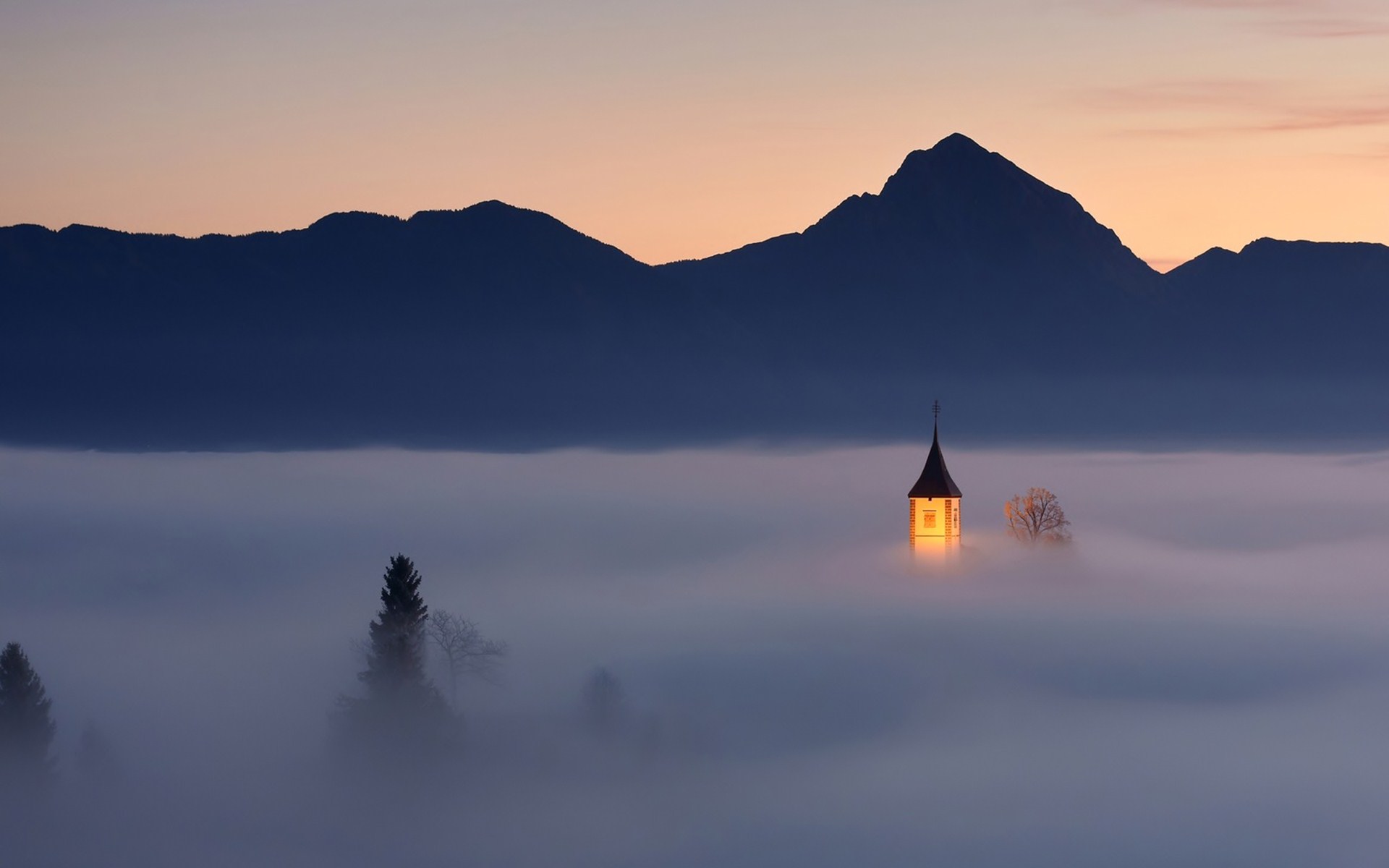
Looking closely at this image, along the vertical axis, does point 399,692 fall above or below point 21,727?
above

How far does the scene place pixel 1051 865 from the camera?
93.5 m

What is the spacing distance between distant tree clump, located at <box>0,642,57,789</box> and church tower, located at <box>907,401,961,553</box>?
53089 millimetres

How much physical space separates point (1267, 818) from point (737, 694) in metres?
28.9

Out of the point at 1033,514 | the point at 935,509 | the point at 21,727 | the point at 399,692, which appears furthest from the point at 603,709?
the point at 1033,514

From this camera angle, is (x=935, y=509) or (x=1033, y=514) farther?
(x=1033, y=514)

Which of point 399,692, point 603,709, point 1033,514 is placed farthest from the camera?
point 1033,514

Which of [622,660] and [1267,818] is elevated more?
[622,660]

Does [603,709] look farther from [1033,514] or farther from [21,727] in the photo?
[1033,514]

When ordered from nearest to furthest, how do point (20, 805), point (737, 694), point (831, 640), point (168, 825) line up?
point (20, 805) → point (168, 825) → point (737, 694) → point (831, 640)

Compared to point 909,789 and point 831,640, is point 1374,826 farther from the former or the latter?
point 831,640

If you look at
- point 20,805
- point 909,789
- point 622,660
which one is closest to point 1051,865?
point 909,789

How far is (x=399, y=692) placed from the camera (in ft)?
224

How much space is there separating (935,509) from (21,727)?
187 feet

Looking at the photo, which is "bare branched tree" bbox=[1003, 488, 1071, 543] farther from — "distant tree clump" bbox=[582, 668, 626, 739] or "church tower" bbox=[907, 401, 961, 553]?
"distant tree clump" bbox=[582, 668, 626, 739]
